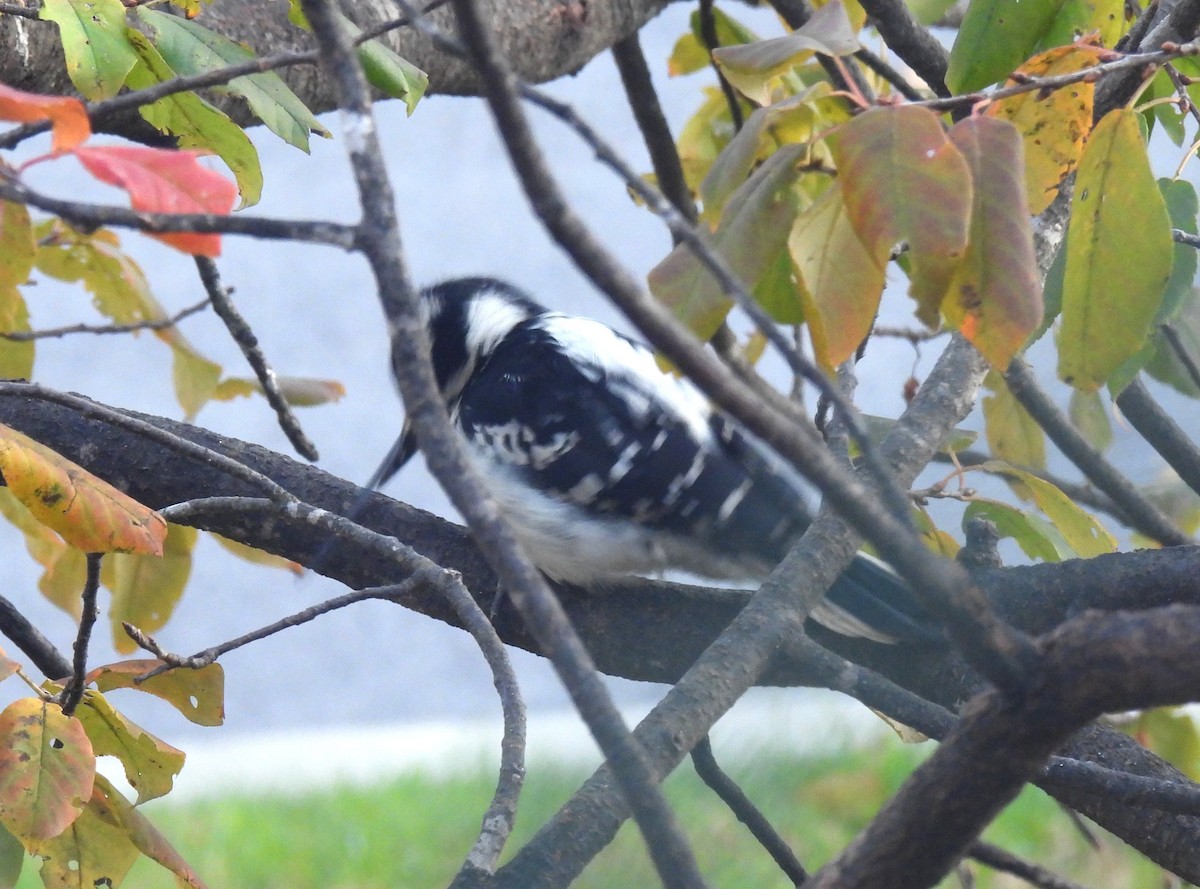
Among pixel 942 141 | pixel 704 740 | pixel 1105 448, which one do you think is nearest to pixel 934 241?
pixel 942 141

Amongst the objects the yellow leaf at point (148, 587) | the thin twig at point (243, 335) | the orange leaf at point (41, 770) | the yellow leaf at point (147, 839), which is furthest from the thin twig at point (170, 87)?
the yellow leaf at point (148, 587)

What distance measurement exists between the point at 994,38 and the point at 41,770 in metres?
0.91

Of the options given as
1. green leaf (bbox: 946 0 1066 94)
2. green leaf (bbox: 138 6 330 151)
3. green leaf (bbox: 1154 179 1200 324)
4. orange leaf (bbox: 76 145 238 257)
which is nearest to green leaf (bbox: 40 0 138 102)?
green leaf (bbox: 138 6 330 151)

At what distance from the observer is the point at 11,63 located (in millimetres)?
1320

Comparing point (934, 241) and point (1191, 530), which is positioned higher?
point (1191, 530)

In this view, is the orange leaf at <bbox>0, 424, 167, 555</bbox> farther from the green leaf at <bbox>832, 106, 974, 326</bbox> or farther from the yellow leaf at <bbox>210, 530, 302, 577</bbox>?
the yellow leaf at <bbox>210, 530, 302, 577</bbox>

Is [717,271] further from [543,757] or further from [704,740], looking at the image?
[543,757]

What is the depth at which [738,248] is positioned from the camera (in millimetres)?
773

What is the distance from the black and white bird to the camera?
1548 millimetres

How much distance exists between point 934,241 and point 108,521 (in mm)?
517

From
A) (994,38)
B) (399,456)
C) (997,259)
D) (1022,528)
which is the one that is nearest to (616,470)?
(399,456)

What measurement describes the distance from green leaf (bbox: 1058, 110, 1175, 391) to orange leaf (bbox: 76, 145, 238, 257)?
0.53 meters

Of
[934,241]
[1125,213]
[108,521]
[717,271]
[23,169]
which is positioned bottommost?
[108,521]

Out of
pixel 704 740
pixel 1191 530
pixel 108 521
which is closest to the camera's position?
pixel 108 521
